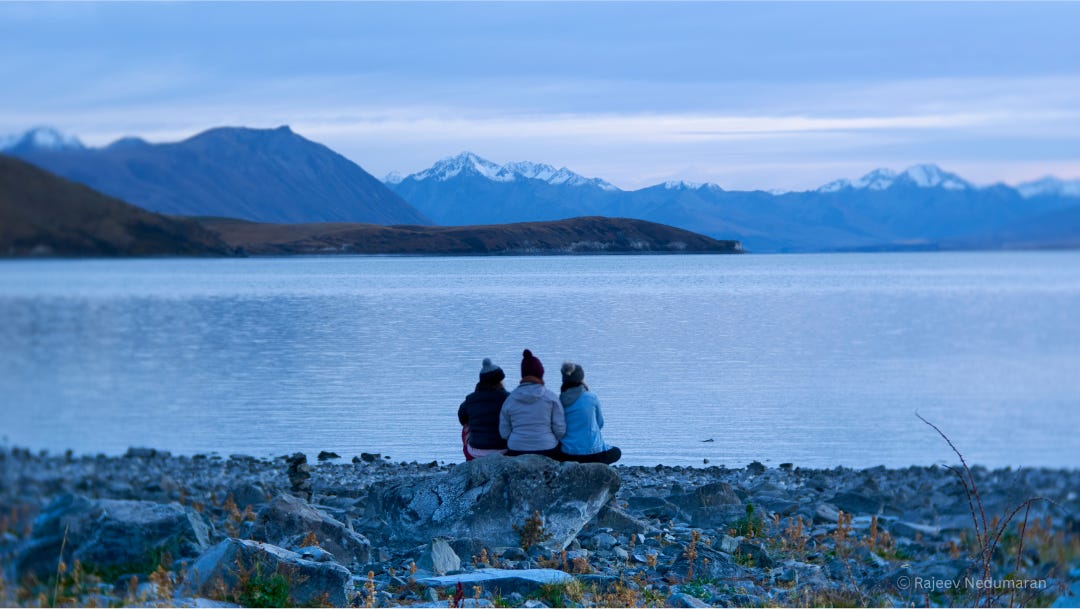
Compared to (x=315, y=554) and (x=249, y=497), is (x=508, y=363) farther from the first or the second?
(x=315, y=554)

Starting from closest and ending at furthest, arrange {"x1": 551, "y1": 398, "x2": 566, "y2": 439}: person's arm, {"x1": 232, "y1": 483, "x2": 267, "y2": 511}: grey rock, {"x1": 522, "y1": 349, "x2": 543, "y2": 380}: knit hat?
{"x1": 522, "y1": 349, "x2": 543, "y2": 380}: knit hat
{"x1": 551, "y1": 398, "x2": 566, "y2": 439}: person's arm
{"x1": 232, "y1": 483, "x2": 267, "y2": 511}: grey rock

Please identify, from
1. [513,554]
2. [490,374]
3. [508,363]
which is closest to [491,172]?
[490,374]

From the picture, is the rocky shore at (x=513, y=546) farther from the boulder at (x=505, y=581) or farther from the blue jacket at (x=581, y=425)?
the blue jacket at (x=581, y=425)

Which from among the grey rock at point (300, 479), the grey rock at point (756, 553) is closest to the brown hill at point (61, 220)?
the grey rock at point (756, 553)

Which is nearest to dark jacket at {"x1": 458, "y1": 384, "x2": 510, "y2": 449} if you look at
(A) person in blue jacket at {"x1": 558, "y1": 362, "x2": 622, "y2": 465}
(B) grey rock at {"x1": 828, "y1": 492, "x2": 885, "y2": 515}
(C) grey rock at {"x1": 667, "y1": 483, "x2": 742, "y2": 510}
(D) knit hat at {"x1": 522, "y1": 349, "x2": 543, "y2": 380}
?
(D) knit hat at {"x1": 522, "y1": 349, "x2": 543, "y2": 380}

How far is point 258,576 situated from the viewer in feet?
21.8

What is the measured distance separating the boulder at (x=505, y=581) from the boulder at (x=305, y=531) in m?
1.47

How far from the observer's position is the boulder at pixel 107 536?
7.62 metres

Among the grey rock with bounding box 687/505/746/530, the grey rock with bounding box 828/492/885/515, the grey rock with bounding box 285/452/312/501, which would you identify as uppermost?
the grey rock with bounding box 687/505/746/530

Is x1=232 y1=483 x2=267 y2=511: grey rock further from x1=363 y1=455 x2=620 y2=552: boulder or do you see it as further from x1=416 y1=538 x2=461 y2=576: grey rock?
x1=416 y1=538 x2=461 y2=576: grey rock

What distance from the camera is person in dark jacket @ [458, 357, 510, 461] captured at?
9.99 metres

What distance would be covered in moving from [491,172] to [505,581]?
23.4ft

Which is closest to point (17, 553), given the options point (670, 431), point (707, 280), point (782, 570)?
point (782, 570)

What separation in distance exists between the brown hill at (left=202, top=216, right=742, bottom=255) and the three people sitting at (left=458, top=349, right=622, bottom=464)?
2.79 m
